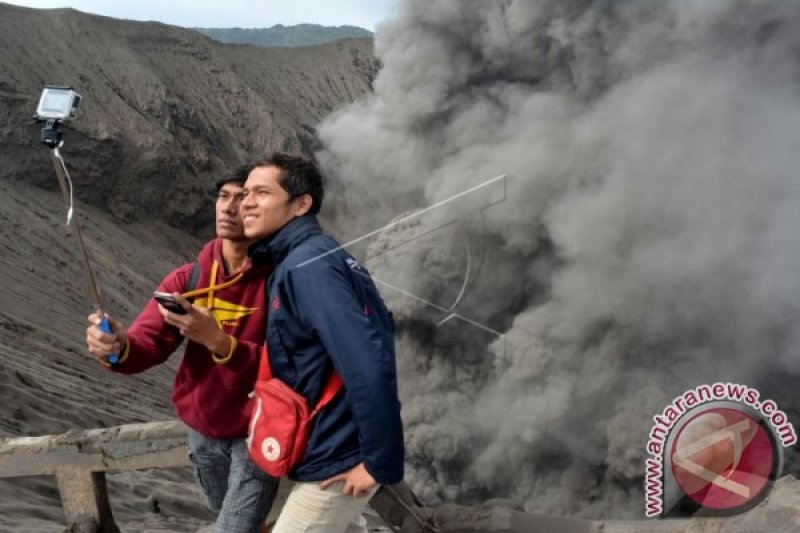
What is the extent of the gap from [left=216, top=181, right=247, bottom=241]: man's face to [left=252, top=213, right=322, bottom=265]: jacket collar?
0.20 metres

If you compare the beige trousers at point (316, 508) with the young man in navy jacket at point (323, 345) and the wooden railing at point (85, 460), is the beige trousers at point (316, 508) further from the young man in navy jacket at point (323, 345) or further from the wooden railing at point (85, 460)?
the wooden railing at point (85, 460)

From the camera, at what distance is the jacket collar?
5.49 ft

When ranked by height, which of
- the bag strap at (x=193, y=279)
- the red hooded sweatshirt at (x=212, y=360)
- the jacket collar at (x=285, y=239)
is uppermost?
the jacket collar at (x=285, y=239)

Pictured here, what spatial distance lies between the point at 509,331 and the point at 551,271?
5.84ft

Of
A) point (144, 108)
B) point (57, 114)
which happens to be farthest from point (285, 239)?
point (144, 108)

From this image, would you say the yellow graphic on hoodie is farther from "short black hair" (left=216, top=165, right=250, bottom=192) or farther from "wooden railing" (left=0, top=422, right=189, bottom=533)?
"wooden railing" (left=0, top=422, right=189, bottom=533)

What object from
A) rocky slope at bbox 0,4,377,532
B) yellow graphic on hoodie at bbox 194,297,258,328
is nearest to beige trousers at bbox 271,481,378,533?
yellow graphic on hoodie at bbox 194,297,258,328

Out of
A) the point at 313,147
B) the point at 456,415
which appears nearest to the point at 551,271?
the point at 456,415

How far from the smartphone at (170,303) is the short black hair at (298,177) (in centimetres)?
32

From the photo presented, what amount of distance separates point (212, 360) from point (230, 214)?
35cm

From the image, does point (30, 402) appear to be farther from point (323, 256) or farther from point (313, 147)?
point (313, 147)

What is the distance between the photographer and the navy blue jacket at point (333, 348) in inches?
57.0

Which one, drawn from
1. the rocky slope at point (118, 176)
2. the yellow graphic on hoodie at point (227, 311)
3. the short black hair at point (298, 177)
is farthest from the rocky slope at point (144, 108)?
the short black hair at point (298, 177)

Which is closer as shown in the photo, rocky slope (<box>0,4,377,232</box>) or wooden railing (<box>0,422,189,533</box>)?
wooden railing (<box>0,422,189,533</box>)
